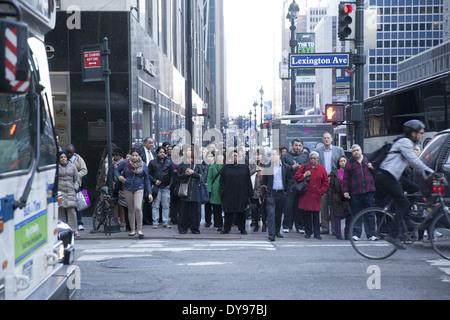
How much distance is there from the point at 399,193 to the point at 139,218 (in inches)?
241

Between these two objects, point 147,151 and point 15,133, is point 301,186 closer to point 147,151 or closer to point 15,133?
point 147,151

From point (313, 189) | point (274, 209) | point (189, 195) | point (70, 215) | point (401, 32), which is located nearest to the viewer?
point (274, 209)

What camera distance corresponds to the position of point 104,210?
14.1 meters

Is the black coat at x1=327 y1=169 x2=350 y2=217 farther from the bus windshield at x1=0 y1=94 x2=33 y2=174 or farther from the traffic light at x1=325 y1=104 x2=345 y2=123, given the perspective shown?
the bus windshield at x1=0 y1=94 x2=33 y2=174

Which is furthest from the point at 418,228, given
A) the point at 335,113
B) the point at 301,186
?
the point at 335,113

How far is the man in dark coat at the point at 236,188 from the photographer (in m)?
14.2

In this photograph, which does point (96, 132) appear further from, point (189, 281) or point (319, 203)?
point (189, 281)

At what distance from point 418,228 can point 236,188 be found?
18.3ft

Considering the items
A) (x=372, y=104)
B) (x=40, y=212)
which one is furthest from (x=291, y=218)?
(x=372, y=104)

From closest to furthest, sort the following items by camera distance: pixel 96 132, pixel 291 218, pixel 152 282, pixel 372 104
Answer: pixel 152 282 → pixel 291 218 → pixel 96 132 → pixel 372 104

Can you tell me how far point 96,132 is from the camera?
1852 cm

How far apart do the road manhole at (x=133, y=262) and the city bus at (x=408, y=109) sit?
12373 mm

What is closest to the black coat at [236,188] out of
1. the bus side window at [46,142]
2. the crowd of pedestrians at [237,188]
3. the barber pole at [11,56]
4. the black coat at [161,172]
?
the crowd of pedestrians at [237,188]

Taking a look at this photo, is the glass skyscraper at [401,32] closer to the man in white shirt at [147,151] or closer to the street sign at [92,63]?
the man in white shirt at [147,151]
